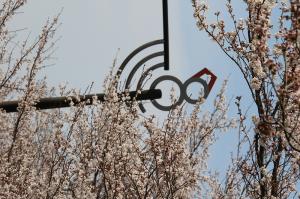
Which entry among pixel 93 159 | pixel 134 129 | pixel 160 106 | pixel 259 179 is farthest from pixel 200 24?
pixel 160 106

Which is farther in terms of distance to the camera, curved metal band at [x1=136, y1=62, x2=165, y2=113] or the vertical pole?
curved metal band at [x1=136, y1=62, x2=165, y2=113]

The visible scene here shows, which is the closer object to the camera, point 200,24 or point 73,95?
point 200,24

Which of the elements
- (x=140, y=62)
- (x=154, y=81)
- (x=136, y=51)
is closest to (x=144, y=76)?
(x=154, y=81)

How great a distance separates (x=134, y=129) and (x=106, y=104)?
0.96 m

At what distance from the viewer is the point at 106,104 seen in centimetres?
685

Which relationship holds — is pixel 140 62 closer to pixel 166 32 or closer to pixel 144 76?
pixel 144 76

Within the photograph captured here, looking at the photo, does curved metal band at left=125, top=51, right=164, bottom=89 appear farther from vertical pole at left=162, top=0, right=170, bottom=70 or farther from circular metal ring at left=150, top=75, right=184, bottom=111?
circular metal ring at left=150, top=75, right=184, bottom=111

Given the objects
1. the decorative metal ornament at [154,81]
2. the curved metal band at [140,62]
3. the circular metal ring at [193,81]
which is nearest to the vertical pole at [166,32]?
the decorative metal ornament at [154,81]

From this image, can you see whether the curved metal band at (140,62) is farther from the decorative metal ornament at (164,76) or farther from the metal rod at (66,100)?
the metal rod at (66,100)

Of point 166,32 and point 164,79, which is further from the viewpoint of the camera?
point 164,79

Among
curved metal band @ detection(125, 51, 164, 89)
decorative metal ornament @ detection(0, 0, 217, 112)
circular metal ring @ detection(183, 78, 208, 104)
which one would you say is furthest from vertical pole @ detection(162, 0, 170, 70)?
circular metal ring @ detection(183, 78, 208, 104)

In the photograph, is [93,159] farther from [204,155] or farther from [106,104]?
[204,155]

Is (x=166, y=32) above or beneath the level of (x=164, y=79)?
above

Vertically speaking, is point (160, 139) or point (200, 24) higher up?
point (200, 24)
